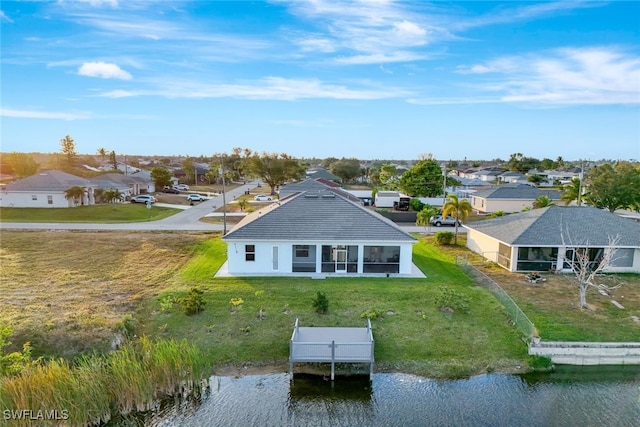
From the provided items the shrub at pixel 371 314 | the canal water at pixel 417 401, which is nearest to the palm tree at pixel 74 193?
the canal water at pixel 417 401

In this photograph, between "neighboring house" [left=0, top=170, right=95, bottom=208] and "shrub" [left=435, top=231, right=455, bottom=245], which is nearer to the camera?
"shrub" [left=435, top=231, right=455, bottom=245]

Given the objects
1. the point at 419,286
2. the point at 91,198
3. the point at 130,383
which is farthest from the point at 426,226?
the point at 91,198

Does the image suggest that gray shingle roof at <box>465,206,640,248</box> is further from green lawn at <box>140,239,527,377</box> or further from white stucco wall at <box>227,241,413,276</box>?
white stucco wall at <box>227,241,413,276</box>

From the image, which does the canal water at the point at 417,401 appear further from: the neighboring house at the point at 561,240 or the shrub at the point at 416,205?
the shrub at the point at 416,205

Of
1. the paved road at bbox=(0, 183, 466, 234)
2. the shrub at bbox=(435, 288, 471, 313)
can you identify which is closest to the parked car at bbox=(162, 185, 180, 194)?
the paved road at bbox=(0, 183, 466, 234)

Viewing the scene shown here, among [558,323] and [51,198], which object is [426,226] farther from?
[51,198]

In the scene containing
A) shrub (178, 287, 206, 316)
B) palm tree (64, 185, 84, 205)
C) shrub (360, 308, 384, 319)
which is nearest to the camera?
shrub (360, 308, 384, 319)
